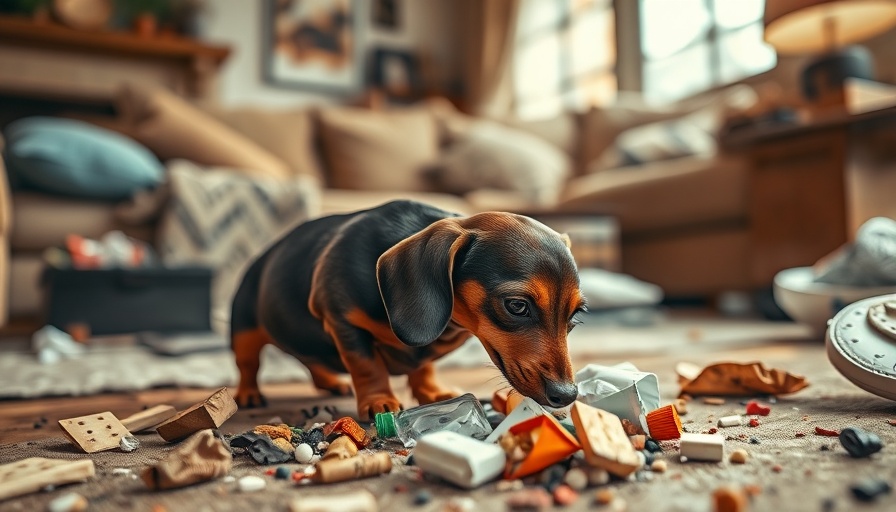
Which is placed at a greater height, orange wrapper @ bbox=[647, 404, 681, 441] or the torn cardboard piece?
the torn cardboard piece

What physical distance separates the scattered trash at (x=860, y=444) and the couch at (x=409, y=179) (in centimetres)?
210

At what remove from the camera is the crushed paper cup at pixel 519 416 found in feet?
2.55

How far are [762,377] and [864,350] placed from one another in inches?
6.2

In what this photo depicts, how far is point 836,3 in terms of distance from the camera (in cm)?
226

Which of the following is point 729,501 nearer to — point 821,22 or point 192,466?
point 192,466

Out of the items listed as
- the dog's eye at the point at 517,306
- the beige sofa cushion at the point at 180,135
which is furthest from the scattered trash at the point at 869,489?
the beige sofa cushion at the point at 180,135

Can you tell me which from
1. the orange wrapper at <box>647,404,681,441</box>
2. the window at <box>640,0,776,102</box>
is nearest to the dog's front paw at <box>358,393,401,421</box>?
the orange wrapper at <box>647,404,681,441</box>

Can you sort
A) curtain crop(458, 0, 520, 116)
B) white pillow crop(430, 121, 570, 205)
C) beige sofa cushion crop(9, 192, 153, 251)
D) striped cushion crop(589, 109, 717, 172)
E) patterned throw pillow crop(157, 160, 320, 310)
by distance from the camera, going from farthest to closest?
curtain crop(458, 0, 520, 116)
white pillow crop(430, 121, 570, 205)
striped cushion crop(589, 109, 717, 172)
patterned throw pillow crop(157, 160, 320, 310)
beige sofa cushion crop(9, 192, 153, 251)

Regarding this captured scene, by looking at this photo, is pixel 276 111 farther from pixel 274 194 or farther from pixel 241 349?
pixel 241 349

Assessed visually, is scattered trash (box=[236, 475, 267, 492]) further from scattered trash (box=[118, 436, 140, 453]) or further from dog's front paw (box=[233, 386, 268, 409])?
dog's front paw (box=[233, 386, 268, 409])

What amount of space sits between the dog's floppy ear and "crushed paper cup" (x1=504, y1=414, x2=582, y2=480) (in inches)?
7.3

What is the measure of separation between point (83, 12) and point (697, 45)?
427 cm

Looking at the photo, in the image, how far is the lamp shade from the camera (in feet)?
7.73

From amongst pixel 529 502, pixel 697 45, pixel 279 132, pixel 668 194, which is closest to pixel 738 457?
pixel 529 502
